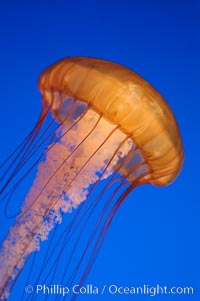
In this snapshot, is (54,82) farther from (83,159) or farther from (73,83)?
(83,159)

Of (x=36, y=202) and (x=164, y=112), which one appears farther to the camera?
(x=36, y=202)

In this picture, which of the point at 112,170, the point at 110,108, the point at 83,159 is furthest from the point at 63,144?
the point at 110,108

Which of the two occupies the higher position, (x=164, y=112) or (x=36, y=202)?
(x=164, y=112)

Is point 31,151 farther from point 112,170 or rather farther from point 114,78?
point 114,78

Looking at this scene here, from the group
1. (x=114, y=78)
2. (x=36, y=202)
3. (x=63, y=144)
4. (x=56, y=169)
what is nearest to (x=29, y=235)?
(x=36, y=202)

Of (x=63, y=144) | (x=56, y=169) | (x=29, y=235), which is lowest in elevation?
(x=29, y=235)

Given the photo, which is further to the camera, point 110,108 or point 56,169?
point 56,169

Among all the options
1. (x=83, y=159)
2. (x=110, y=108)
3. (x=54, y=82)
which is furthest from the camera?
(x=83, y=159)

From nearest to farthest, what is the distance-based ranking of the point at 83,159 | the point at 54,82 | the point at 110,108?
1. the point at 110,108
2. the point at 54,82
3. the point at 83,159

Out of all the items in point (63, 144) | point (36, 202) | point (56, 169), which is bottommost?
point (36, 202)
